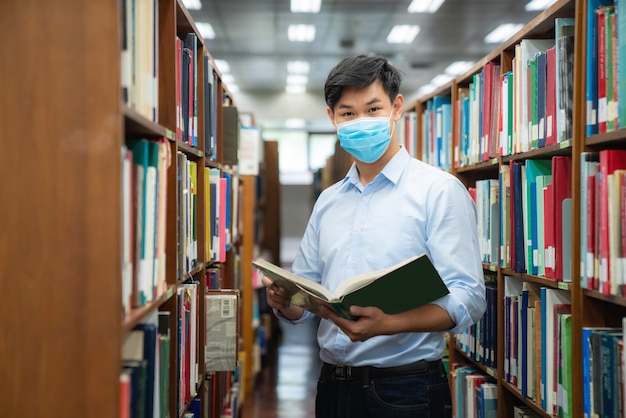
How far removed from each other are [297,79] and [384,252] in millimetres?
10216

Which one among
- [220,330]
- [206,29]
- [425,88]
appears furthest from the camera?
[425,88]

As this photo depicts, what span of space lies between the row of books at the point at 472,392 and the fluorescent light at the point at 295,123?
10.1m

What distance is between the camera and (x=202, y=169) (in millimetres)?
2605

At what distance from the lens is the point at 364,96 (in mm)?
2066

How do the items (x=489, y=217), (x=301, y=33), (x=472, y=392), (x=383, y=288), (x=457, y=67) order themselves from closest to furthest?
(x=383, y=288)
(x=489, y=217)
(x=472, y=392)
(x=301, y=33)
(x=457, y=67)

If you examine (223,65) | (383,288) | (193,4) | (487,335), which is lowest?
(487,335)

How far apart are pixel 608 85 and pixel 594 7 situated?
242mm

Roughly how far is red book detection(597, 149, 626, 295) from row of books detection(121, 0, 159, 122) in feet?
3.87

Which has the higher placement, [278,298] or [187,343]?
[278,298]

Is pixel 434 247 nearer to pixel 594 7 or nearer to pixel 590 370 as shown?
pixel 590 370

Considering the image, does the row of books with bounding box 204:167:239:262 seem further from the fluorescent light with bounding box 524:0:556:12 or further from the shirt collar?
the fluorescent light with bounding box 524:0:556:12

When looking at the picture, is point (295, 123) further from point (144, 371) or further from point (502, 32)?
point (144, 371)

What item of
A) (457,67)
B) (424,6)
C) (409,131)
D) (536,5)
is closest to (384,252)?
(409,131)

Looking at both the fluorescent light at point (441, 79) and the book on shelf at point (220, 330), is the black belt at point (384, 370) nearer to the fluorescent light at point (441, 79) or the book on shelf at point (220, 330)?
the book on shelf at point (220, 330)
